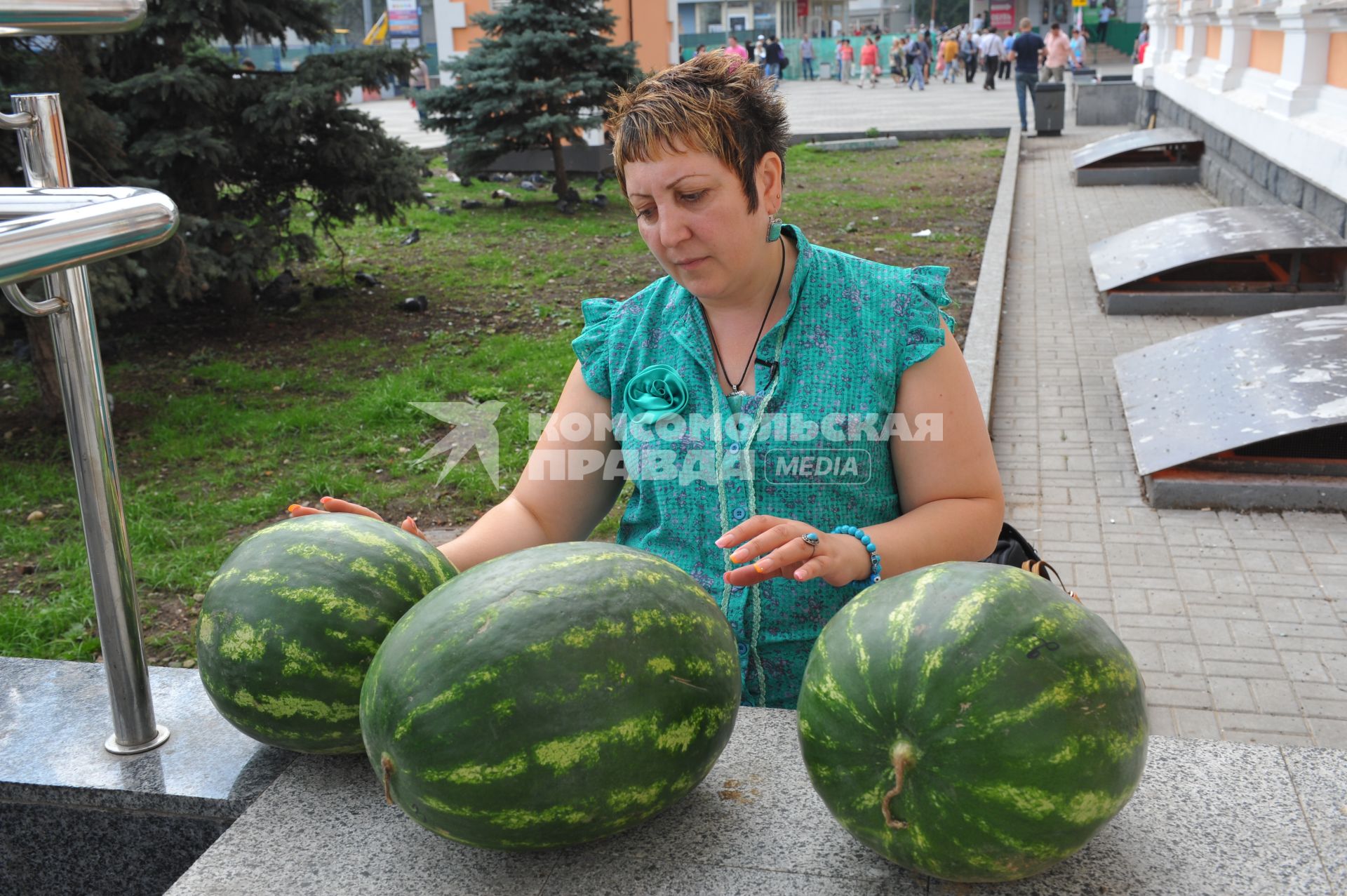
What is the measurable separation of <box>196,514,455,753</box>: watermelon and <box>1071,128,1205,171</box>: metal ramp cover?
53.9ft

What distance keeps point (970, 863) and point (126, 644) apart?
158 cm

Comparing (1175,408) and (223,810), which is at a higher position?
(223,810)

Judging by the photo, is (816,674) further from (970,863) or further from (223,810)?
(223,810)

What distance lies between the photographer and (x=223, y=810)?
199 cm

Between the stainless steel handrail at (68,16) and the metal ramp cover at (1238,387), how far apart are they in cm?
535

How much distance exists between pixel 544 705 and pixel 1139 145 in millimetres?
16787

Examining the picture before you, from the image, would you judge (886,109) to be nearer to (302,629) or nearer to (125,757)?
(125,757)

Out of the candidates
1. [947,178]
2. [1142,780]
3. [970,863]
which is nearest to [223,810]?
[970,863]

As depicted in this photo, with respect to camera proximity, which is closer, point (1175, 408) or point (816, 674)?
point (816, 674)

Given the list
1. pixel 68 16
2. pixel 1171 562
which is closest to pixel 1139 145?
pixel 1171 562

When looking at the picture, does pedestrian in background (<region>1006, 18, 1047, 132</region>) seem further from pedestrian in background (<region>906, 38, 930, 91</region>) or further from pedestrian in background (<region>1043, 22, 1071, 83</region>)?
pedestrian in background (<region>906, 38, 930, 91</region>)

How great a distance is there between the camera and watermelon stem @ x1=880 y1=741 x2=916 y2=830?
4.71 feet

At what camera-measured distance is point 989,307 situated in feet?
30.2

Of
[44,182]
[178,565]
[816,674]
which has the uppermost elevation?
[44,182]
